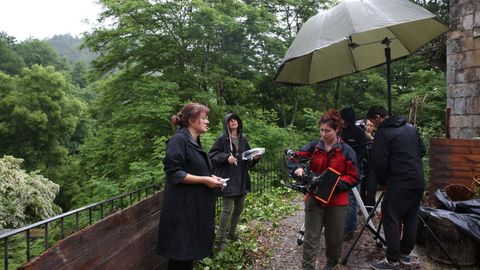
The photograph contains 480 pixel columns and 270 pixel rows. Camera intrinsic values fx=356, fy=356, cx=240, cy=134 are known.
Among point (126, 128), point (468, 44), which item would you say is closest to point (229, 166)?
point (468, 44)

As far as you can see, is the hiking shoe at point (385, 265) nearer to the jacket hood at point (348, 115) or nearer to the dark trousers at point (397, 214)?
the dark trousers at point (397, 214)

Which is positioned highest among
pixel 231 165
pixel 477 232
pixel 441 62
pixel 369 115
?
pixel 441 62

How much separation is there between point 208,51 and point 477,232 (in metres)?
11.1

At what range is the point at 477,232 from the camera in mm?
3822

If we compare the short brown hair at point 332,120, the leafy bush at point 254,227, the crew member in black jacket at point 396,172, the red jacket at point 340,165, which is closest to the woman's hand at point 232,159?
the red jacket at point 340,165

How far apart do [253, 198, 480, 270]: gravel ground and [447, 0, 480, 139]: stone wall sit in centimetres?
371

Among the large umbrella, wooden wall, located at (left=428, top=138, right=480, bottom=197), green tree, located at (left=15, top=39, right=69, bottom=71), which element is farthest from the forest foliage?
green tree, located at (left=15, top=39, right=69, bottom=71)

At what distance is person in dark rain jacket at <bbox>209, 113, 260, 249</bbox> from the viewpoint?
430cm

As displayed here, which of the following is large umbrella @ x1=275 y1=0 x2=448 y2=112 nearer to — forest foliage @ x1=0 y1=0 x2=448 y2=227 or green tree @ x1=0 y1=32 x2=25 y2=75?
forest foliage @ x1=0 y1=0 x2=448 y2=227

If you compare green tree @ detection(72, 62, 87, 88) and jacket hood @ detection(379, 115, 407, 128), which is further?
green tree @ detection(72, 62, 87, 88)

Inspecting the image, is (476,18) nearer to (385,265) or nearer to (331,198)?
(385,265)

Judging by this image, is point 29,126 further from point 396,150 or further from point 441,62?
point 396,150

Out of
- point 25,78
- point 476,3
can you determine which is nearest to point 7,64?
point 25,78

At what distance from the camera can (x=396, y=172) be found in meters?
3.54
